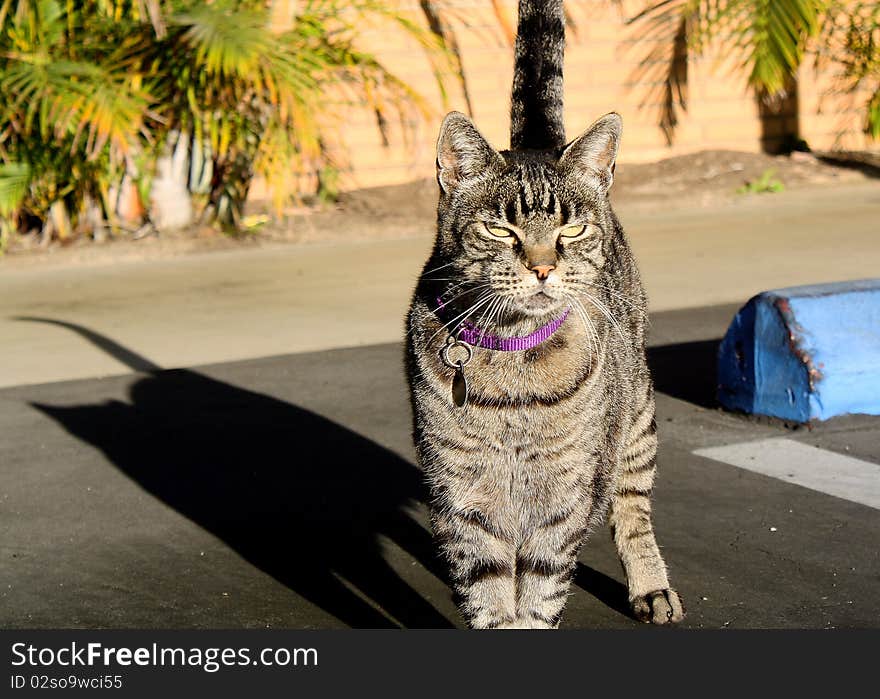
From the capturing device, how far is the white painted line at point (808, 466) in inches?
219

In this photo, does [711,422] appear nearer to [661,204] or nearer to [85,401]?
[85,401]

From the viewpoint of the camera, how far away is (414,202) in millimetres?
14047

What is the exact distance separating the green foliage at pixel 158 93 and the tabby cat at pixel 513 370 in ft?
23.2

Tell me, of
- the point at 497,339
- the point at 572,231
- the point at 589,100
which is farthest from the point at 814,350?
the point at 589,100

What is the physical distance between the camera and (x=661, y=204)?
14.0 metres

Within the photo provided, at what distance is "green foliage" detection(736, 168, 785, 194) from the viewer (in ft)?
47.7

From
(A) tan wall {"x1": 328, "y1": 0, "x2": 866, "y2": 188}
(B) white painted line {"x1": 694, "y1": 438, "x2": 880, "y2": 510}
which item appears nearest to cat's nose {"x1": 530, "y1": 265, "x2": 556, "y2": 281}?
(B) white painted line {"x1": 694, "y1": 438, "x2": 880, "y2": 510}

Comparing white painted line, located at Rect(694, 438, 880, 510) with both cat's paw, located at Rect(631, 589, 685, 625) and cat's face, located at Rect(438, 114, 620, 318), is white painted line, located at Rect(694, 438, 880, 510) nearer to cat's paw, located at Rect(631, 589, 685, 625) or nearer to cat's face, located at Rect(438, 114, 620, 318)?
cat's paw, located at Rect(631, 589, 685, 625)

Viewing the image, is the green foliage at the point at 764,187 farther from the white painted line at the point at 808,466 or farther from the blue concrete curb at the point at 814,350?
the white painted line at the point at 808,466

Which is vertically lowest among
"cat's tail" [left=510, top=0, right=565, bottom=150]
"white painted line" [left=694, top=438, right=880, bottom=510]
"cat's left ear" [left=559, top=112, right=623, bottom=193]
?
"white painted line" [left=694, top=438, right=880, bottom=510]

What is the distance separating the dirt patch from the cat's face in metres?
8.62

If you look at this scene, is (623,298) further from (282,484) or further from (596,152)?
(282,484)

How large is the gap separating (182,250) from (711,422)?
6916 millimetres

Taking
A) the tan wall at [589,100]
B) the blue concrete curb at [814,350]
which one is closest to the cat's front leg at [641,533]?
the blue concrete curb at [814,350]
